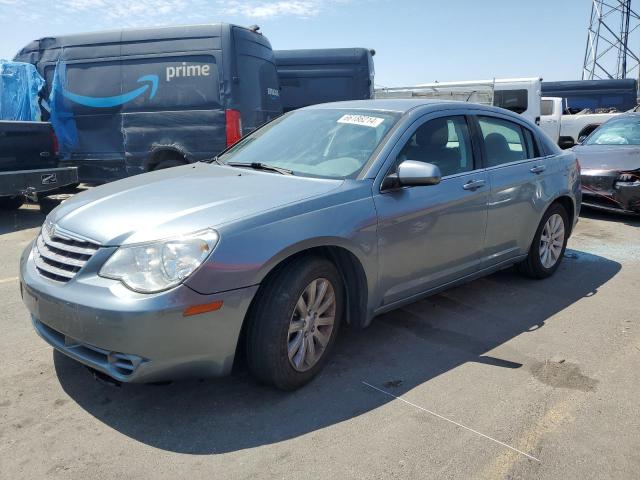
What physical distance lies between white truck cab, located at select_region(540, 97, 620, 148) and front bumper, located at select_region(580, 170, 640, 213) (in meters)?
8.82

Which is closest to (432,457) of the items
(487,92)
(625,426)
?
(625,426)

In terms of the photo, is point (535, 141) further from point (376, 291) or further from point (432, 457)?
point (432, 457)

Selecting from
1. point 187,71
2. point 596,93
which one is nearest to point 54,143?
point 187,71

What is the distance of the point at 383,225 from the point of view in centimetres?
337

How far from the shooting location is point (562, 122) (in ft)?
57.4

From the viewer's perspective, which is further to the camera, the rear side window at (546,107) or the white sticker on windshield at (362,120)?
the rear side window at (546,107)

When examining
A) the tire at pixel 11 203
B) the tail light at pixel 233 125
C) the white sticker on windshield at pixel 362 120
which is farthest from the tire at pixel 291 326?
the tire at pixel 11 203

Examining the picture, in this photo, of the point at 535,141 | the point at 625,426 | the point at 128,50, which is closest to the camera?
the point at 625,426

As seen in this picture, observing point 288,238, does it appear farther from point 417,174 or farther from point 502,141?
point 502,141

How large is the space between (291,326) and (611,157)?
275 inches

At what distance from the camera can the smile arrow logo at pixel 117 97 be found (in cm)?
797

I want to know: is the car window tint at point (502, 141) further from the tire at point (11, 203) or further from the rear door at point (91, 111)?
the tire at point (11, 203)

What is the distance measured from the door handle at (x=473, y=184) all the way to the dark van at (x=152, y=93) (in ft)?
14.3

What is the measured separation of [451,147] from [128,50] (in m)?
5.87
